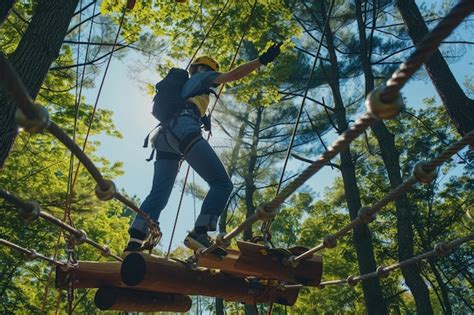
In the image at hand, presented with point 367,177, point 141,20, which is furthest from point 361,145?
point 141,20

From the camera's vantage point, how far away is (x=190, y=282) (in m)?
3.23

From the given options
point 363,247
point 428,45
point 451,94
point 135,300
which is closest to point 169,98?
point 135,300

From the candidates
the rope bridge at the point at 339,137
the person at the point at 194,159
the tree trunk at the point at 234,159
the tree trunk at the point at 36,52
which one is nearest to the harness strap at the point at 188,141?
the person at the point at 194,159

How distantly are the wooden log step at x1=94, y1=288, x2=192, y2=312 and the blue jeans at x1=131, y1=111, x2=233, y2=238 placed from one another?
477 mm

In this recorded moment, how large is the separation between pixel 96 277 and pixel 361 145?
42.1 ft

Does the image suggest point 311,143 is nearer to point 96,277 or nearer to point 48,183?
point 48,183

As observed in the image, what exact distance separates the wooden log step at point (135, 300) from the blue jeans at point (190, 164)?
0.48m

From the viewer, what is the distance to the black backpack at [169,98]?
3.66m

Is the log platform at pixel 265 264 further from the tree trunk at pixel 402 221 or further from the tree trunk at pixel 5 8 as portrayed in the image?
the tree trunk at pixel 402 221

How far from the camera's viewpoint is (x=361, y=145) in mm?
14836

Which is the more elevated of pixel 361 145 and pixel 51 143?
pixel 361 145

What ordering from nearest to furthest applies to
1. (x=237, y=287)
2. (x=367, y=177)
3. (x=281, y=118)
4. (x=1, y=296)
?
(x=237, y=287) < (x=1, y=296) < (x=367, y=177) < (x=281, y=118)

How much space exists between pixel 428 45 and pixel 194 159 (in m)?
2.36

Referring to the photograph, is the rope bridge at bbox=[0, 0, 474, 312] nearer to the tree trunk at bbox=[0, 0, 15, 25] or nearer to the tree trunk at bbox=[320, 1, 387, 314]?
the tree trunk at bbox=[0, 0, 15, 25]
